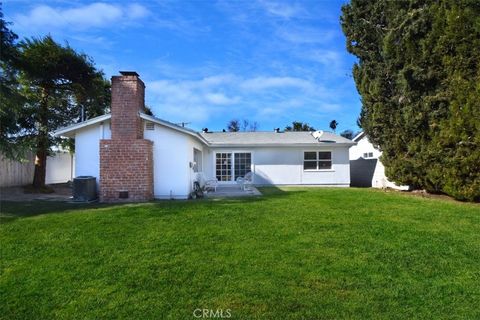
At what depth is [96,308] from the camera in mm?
4797

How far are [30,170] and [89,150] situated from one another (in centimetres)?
725

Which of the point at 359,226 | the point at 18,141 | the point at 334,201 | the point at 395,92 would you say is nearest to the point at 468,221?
the point at 359,226

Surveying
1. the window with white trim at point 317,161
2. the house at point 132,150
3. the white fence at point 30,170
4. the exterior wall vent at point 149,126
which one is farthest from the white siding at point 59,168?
the window with white trim at point 317,161

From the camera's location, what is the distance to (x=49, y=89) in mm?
18438

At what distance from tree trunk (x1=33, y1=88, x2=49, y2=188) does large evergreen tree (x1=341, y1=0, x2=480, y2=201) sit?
14582mm

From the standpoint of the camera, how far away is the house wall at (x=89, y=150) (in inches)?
537

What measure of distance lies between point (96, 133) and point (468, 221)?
38.8 ft

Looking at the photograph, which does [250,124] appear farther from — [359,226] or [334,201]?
[359,226]

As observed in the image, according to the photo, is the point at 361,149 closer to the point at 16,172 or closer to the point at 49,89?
the point at 49,89

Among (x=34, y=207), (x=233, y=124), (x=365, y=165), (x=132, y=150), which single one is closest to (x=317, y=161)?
(x=365, y=165)

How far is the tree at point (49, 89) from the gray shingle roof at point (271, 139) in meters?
7.14

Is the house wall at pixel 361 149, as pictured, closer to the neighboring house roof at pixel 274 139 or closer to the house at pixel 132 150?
the neighboring house roof at pixel 274 139

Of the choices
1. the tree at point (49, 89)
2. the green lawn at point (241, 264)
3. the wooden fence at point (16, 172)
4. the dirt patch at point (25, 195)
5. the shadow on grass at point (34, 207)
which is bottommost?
the green lawn at point (241, 264)

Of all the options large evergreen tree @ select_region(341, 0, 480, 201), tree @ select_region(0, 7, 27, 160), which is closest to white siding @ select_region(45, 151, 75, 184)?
tree @ select_region(0, 7, 27, 160)
